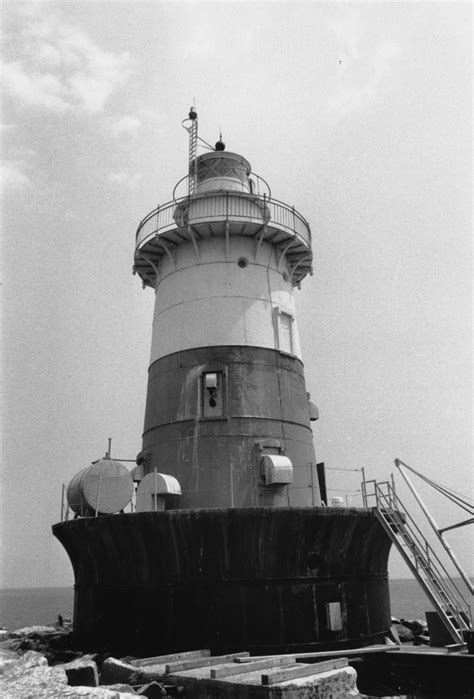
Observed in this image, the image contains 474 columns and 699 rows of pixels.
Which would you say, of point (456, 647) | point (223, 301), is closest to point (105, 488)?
point (223, 301)

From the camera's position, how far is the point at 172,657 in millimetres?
14102

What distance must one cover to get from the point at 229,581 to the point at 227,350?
23.7ft

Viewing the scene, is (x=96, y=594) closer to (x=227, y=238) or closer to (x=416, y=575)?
(x=416, y=575)

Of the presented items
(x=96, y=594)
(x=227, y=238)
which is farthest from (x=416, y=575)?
(x=227, y=238)

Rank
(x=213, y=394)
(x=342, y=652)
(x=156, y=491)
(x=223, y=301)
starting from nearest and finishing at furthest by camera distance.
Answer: (x=342, y=652), (x=156, y=491), (x=213, y=394), (x=223, y=301)

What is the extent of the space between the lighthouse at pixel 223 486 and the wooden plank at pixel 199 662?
3.06 ft

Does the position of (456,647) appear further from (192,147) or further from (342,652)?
(192,147)

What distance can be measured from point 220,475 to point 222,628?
14.5 ft

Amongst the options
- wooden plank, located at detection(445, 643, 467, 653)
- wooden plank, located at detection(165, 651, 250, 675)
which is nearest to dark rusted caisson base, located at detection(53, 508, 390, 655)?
wooden plank, located at detection(165, 651, 250, 675)

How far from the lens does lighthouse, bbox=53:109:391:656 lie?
51.2 ft

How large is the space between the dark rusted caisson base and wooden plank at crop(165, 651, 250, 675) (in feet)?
3.05

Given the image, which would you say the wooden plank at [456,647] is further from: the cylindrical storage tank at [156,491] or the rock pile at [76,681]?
the cylindrical storage tank at [156,491]

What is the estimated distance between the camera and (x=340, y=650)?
15805mm

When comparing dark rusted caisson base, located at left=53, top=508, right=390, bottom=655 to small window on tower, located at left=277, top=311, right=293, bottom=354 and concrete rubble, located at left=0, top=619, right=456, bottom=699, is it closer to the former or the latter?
concrete rubble, located at left=0, top=619, right=456, bottom=699
